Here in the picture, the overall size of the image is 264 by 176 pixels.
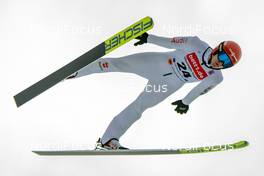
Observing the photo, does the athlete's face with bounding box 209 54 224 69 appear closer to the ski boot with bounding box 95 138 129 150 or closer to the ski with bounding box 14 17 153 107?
the ski with bounding box 14 17 153 107

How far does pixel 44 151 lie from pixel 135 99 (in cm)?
158

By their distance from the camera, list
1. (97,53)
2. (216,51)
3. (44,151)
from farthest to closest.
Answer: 1. (44,151)
2. (216,51)
3. (97,53)

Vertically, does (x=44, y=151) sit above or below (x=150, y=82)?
below

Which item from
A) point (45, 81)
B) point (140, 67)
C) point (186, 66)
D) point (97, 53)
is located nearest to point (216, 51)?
point (186, 66)

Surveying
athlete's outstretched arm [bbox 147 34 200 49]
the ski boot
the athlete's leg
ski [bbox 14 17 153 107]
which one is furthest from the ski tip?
ski [bbox 14 17 153 107]

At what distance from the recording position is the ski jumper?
971cm

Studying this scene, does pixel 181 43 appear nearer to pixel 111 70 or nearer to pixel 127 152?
pixel 111 70

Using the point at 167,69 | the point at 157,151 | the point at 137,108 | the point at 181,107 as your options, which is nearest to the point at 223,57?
the point at 167,69

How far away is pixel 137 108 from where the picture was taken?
33.1 feet

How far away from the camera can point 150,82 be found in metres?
10.0

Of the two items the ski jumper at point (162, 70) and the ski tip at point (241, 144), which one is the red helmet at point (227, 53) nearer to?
the ski jumper at point (162, 70)

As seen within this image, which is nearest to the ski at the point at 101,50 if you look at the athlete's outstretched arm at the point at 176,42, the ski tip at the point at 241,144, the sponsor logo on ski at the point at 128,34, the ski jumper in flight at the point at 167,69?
the sponsor logo on ski at the point at 128,34

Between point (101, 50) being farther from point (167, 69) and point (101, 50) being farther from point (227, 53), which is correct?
point (227, 53)

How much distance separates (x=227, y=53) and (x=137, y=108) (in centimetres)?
153
